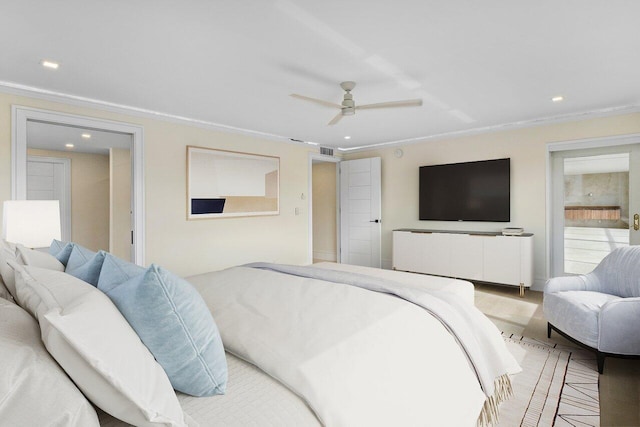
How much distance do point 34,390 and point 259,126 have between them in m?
4.55

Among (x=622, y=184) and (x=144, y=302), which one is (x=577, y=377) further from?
(x=622, y=184)

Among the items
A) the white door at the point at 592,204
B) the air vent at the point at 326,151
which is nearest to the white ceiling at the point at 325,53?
the white door at the point at 592,204

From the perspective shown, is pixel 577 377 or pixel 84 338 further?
pixel 577 377

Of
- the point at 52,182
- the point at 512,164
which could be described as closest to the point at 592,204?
A: the point at 512,164

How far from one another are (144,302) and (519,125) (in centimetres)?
517

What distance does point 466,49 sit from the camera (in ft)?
8.39

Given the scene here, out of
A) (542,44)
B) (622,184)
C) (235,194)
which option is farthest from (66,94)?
(622,184)

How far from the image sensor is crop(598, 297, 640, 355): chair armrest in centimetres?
236

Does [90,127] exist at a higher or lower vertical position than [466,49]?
lower

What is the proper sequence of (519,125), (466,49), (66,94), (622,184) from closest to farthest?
1. (466,49)
2. (66,94)
3. (622,184)
4. (519,125)

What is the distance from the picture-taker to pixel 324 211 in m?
7.61

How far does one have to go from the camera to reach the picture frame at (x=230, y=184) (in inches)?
184

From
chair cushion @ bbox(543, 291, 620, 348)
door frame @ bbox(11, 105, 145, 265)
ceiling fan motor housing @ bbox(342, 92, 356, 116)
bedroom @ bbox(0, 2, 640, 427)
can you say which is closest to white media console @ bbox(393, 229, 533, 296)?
bedroom @ bbox(0, 2, 640, 427)

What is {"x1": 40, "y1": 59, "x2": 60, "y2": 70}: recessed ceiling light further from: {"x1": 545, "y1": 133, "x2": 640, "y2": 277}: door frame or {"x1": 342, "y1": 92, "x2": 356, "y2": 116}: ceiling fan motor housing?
{"x1": 545, "y1": 133, "x2": 640, "y2": 277}: door frame
